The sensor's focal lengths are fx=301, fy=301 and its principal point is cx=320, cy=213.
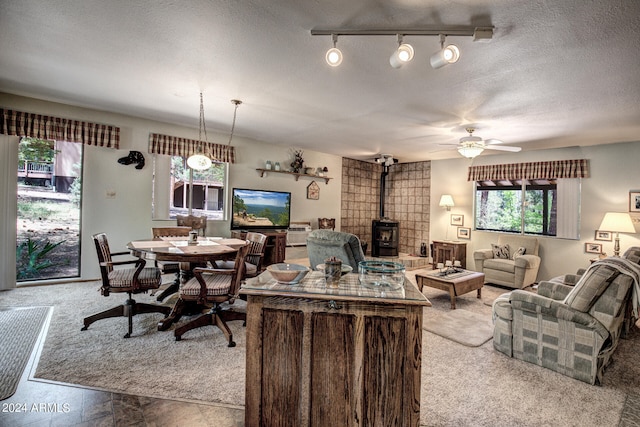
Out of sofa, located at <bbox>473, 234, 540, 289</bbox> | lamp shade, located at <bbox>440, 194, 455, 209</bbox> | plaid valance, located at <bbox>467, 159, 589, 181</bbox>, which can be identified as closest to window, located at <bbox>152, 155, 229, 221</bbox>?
lamp shade, located at <bbox>440, 194, 455, 209</bbox>

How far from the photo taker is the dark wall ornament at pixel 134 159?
14.7ft

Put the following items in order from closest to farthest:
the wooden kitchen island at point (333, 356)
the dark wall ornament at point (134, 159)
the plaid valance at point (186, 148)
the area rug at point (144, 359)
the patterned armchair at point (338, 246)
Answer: the wooden kitchen island at point (333, 356) < the area rug at point (144, 359) < the patterned armchair at point (338, 246) < the dark wall ornament at point (134, 159) < the plaid valance at point (186, 148)

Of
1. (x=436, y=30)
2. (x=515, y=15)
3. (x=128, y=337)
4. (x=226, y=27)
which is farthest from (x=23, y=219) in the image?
(x=515, y=15)

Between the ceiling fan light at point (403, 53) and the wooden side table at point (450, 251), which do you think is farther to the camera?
the wooden side table at point (450, 251)

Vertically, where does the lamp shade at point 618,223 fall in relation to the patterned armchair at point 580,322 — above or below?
above

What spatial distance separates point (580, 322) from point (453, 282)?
1.58 m

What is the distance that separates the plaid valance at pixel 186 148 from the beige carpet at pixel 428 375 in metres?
2.72

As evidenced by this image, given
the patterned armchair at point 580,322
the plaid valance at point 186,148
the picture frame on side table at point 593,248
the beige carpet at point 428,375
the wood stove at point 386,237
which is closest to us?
the beige carpet at point 428,375

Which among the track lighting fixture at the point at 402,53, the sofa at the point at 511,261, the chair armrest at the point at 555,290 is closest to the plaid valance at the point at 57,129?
the track lighting fixture at the point at 402,53

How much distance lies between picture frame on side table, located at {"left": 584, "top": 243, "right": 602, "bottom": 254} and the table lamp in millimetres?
328

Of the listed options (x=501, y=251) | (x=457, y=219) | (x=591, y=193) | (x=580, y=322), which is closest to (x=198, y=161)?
(x=580, y=322)

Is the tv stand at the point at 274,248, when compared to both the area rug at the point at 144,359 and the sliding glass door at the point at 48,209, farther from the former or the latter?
the sliding glass door at the point at 48,209

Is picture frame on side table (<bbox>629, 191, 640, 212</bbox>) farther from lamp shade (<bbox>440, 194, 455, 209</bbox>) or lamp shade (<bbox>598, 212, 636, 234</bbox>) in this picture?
lamp shade (<bbox>440, 194, 455, 209</bbox>)

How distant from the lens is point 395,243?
7145 mm
